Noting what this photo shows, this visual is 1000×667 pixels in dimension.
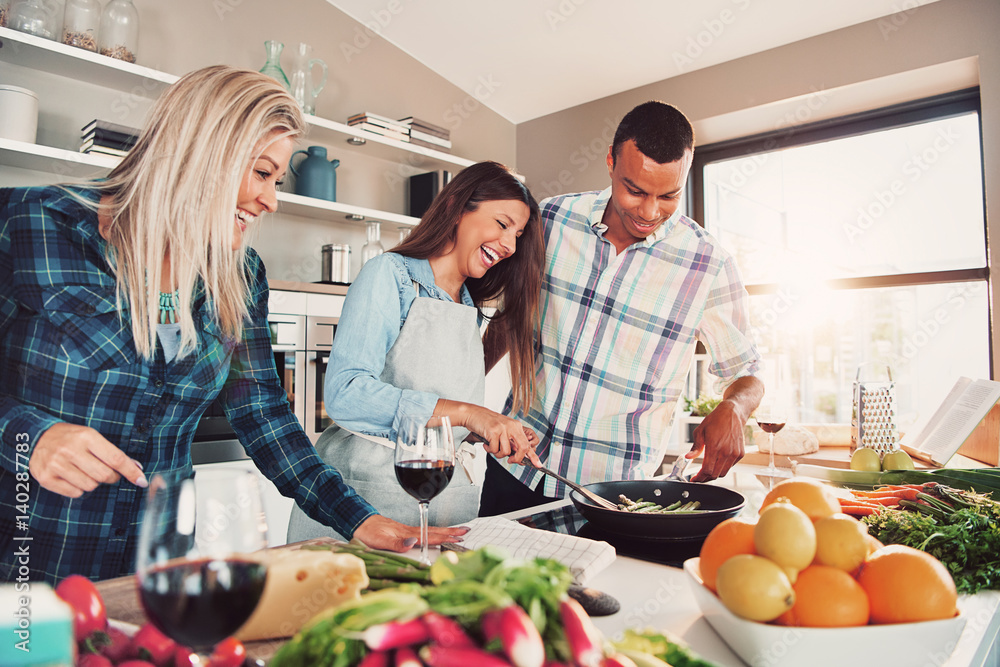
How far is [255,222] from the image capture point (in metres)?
1.21

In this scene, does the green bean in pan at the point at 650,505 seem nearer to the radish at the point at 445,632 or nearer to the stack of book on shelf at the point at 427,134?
the radish at the point at 445,632

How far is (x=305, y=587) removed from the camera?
0.60 m

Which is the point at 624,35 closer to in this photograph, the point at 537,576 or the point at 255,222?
the point at 255,222

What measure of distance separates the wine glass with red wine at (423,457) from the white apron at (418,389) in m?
0.48

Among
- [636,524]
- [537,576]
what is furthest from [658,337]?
[537,576]

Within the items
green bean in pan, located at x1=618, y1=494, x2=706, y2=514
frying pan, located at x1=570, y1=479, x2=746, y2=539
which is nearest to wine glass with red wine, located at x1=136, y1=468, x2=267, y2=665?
frying pan, located at x1=570, y1=479, x2=746, y2=539

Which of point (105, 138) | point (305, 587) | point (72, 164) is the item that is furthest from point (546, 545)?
point (72, 164)

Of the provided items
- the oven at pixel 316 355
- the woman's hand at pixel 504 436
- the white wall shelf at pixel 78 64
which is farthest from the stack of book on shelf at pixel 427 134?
the woman's hand at pixel 504 436

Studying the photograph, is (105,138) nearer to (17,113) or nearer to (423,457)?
(17,113)

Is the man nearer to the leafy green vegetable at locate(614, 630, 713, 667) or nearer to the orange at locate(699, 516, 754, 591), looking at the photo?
the orange at locate(699, 516, 754, 591)

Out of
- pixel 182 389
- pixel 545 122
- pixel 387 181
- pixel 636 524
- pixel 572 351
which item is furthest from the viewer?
pixel 545 122

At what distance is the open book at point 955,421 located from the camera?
5.65ft

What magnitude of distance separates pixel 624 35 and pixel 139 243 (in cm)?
299
